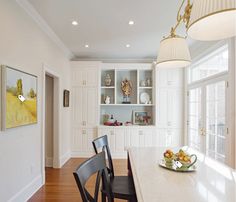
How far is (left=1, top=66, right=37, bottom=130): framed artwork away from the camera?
91.1 inches

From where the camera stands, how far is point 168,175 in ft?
5.24

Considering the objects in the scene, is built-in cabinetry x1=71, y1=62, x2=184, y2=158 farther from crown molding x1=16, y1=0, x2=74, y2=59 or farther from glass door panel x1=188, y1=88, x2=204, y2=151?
crown molding x1=16, y1=0, x2=74, y2=59

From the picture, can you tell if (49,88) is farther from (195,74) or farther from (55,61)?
(195,74)

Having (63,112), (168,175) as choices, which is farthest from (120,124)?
(168,175)

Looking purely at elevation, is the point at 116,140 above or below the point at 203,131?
below

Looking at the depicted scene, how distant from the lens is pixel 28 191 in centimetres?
299

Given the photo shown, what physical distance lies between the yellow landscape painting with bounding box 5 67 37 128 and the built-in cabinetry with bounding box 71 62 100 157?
2.29 meters

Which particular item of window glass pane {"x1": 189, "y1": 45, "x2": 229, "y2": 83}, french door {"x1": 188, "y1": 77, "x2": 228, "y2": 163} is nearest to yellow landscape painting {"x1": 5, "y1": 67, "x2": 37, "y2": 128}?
french door {"x1": 188, "y1": 77, "x2": 228, "y2": 163}

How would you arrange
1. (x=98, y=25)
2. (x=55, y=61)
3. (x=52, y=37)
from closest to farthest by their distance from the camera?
(x=98, y=25)
(x=52, y=37)
(x=55, y=61)

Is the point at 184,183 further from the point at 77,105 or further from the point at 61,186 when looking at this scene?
the point at 77,105

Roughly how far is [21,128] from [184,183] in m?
2.28

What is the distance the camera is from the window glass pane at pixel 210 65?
352 centimetres

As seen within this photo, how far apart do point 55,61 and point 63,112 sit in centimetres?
127

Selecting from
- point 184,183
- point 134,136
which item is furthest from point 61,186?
point 184,183
